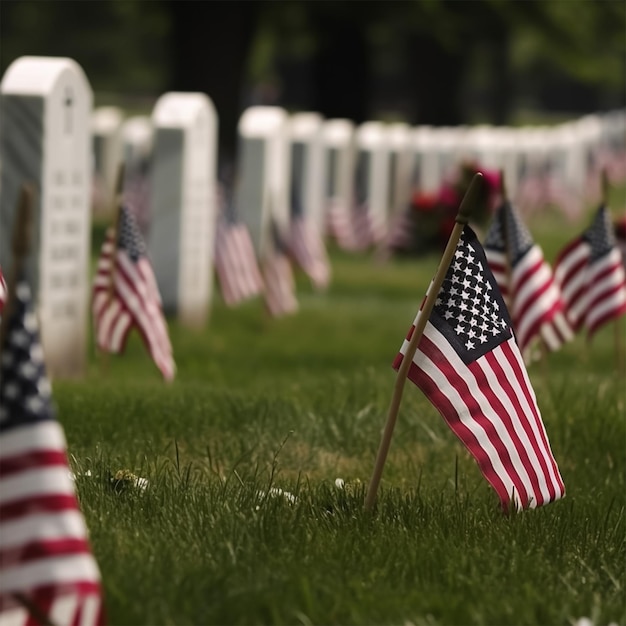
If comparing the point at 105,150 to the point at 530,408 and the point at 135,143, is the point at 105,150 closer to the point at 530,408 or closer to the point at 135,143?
the point at 135,143

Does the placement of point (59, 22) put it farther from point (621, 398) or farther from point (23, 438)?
point (23, 438)

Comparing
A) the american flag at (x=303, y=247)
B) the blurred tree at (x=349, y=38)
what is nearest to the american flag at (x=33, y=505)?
the american flag at (x=303, y=247)

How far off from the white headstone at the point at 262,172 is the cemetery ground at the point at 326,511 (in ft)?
24.2

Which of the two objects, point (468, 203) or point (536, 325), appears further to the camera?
point (536, 325)

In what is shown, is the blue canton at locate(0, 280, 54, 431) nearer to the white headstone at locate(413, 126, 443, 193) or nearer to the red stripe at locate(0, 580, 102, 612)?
the red stripe at locate(0, 580, 102, 612)

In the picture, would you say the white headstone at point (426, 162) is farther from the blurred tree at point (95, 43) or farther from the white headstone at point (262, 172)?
the blurred tree at point (95, 43)

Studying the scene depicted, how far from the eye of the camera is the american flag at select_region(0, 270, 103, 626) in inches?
177

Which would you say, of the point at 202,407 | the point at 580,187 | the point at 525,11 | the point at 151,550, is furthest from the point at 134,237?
the point at 580,187

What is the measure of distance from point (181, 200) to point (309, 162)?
7075mm

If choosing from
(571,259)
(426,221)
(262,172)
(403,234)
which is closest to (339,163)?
(403,234)

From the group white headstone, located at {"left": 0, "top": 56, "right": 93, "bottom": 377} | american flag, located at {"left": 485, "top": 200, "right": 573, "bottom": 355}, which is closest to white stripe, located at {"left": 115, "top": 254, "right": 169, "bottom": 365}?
white headstone, located at {"left": 0, "top": 56, "right": 93, "bottom": 377}

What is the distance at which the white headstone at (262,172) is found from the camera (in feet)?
61.2

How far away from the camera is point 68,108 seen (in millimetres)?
11172

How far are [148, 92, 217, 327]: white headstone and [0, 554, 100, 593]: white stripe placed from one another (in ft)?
34.0
